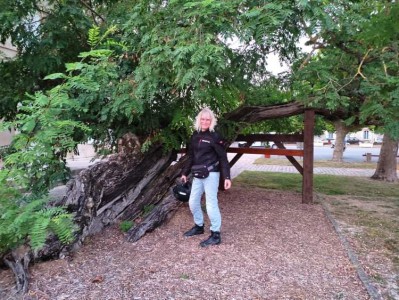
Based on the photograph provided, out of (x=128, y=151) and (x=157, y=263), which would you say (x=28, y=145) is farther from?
(x=128, y=151)

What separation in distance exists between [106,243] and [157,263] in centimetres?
102

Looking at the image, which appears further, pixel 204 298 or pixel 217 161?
pixel 217 161

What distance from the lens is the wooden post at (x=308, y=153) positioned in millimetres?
8031

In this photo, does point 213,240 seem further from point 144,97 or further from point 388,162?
point 388,162

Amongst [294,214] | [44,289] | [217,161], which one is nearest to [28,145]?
[44,289]

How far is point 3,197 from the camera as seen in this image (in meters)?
3.31

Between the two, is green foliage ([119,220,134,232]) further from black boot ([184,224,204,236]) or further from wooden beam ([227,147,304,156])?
wooden beam ([227,147,304,156])

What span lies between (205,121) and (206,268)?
6.10ft

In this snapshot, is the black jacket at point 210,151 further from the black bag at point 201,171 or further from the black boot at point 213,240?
the black boot at point 213,240

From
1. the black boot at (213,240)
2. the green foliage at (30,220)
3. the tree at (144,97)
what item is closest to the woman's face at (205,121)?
the tree at (144,97)

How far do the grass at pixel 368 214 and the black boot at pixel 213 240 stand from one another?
1814mm

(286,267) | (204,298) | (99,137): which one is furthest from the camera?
(99,137)

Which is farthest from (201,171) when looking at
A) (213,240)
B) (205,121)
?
(213,240)

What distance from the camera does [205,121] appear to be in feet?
16.3
